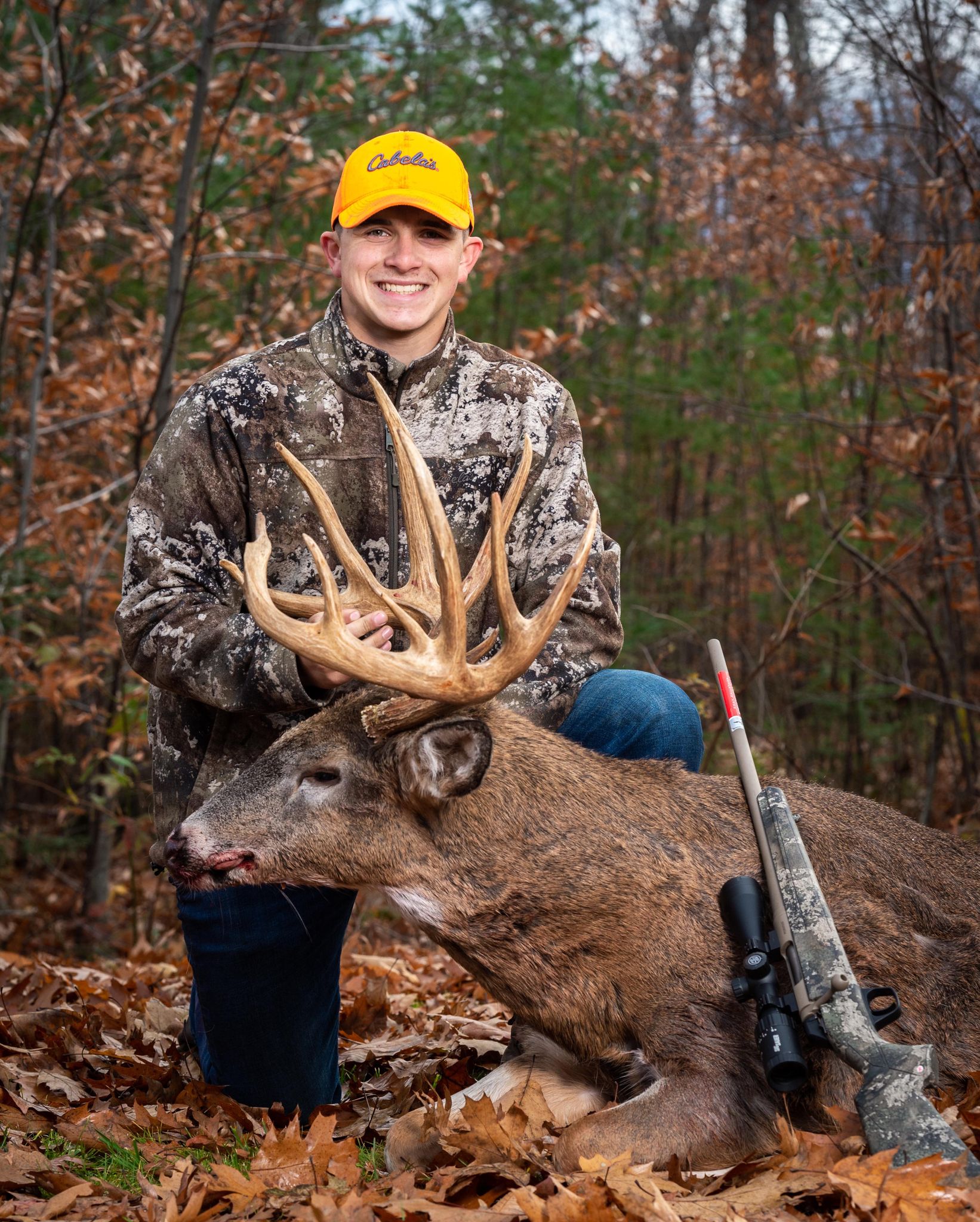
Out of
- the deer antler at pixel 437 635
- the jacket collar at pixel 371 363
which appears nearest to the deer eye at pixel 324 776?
the deer antler at pixel 437 635

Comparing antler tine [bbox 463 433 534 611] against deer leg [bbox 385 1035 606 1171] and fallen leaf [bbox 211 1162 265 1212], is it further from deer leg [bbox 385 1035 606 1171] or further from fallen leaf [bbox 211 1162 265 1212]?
fallen leaf [bbox 211 1162 265 1212]

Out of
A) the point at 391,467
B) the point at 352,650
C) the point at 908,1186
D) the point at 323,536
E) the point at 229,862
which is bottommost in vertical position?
the point at 908,1186

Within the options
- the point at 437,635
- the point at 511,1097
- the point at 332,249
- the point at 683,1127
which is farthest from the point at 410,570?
the point at 683,1127

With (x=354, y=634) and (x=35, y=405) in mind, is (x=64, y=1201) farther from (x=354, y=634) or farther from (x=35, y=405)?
(x=35, y=405)

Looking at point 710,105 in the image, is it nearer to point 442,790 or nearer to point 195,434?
point 195,434

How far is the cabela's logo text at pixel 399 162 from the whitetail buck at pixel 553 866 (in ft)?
4.39

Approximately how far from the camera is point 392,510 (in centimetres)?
445

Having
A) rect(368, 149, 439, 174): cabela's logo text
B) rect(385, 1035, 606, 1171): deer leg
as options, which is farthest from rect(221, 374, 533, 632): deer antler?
rect(385, 1035, 606, 1171): deer leg

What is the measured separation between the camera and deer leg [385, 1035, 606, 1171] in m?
3.49

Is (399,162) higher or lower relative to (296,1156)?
higher

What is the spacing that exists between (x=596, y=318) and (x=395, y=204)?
220 inches

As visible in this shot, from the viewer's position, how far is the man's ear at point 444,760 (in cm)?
360

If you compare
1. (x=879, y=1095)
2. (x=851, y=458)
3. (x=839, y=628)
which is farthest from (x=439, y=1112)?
(x=851, y=458)

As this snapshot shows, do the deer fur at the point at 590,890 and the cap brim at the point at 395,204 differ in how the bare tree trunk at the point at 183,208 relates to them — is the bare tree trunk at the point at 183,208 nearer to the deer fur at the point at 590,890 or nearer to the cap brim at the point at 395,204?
the cap brim at the point at 395,204
